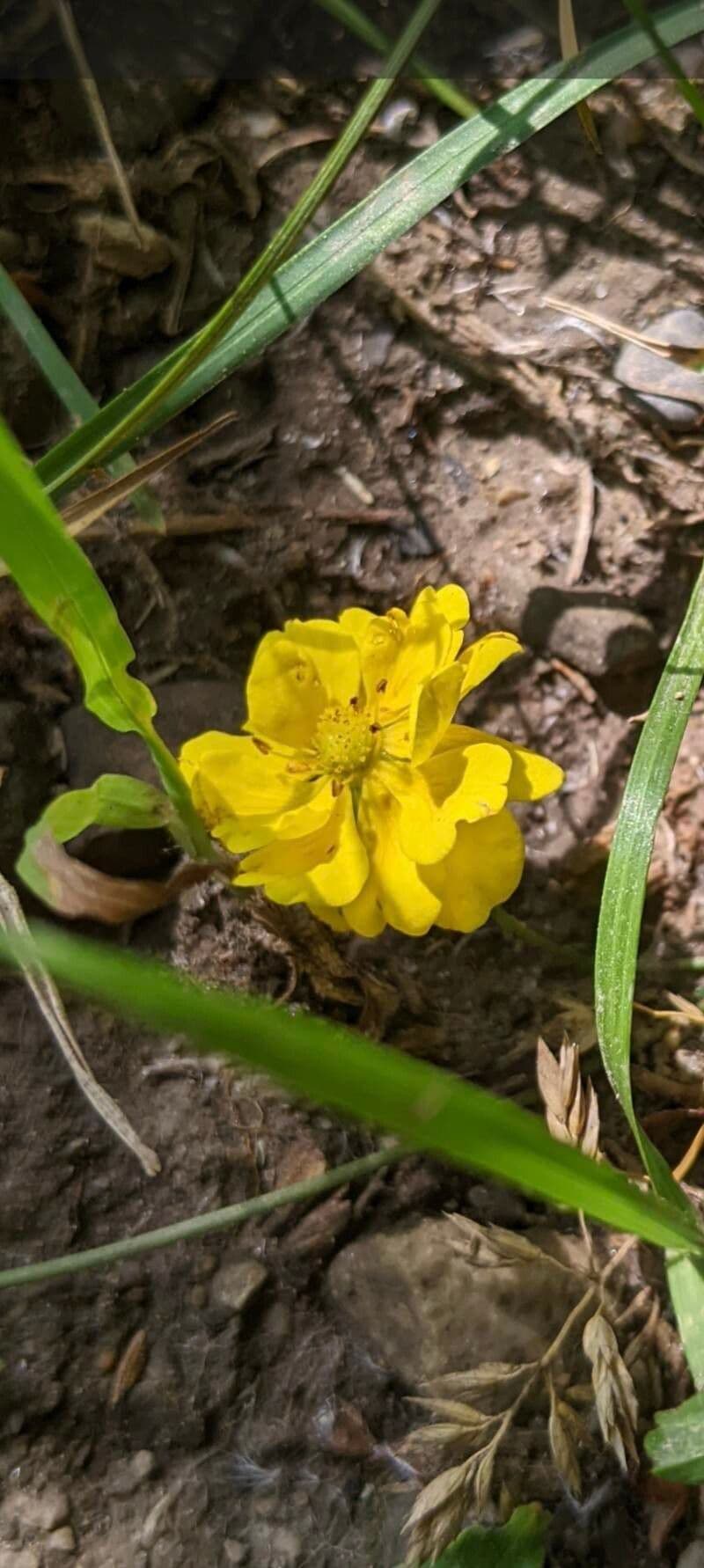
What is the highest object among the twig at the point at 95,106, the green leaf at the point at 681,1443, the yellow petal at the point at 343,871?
the twig at the point at 95,106

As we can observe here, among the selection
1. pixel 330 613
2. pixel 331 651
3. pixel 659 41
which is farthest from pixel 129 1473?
pixel 659 41

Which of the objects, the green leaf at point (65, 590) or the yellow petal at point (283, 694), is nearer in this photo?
the green leaf at point (65, 590)

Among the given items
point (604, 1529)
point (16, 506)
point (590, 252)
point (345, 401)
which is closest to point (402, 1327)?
point (604, 1529)

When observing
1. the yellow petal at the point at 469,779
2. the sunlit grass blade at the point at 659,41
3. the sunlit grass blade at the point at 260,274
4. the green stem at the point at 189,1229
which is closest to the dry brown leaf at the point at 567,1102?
the green stem at the point at 189,1229

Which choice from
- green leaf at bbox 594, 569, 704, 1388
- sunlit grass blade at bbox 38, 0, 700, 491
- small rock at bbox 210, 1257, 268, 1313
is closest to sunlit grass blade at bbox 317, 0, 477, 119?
sunlit grass blade at bbox 38, 0, 700, 491

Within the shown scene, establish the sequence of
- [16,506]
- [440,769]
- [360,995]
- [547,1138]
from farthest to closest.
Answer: [360,995], [440,769], [16,506], [547,1138]

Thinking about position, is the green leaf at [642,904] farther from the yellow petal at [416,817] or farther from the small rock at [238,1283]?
the small rock at [238,1283]

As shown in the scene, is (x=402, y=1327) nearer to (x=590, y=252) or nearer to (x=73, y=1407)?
(x=73, y=1407)
